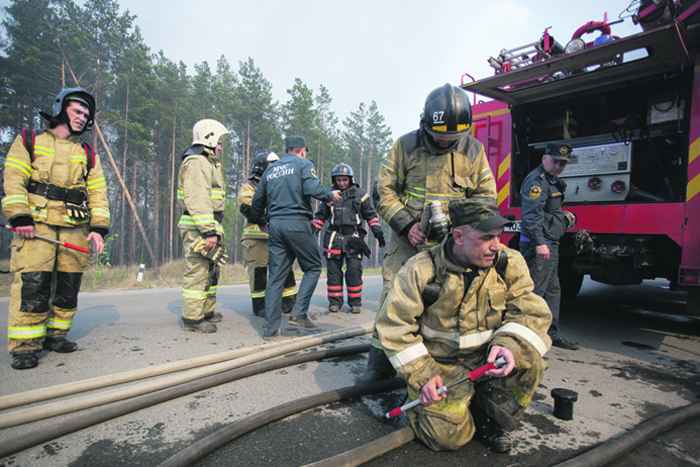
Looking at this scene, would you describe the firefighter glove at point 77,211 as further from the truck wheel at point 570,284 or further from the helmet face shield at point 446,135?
the truck wheel at point 570,284

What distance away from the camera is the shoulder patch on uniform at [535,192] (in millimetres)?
3805

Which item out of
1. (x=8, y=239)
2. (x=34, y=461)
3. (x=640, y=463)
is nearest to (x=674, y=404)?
(x=640, y=463)

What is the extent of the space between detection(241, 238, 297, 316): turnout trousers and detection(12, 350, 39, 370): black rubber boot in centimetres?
222

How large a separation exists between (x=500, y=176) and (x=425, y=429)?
387 cm

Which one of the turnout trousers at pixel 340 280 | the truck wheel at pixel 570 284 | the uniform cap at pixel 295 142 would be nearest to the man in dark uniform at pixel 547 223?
the turnout trousers at pixel 340 280

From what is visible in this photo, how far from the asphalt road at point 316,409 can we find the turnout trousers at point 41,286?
0.73 ft

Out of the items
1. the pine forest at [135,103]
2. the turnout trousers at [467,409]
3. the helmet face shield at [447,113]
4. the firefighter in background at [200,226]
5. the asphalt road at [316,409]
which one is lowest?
the asphalt road at [316,409]

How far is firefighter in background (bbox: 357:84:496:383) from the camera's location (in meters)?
2.57

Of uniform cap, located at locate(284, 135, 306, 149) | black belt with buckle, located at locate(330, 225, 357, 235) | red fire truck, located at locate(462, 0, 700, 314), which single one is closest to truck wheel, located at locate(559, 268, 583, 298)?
red fire truck, located at locate(462, 0, 700, 314)

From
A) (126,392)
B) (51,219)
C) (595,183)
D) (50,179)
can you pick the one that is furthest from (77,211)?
(595,183)

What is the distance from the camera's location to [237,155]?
3519 centimetres

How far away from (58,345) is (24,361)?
0.37 m

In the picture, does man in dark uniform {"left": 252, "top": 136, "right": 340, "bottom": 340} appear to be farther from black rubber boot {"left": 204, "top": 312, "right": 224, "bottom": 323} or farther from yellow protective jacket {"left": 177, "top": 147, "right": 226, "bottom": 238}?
black rubber boot {"left": 204, "top": 312, "right": 224, "bottom": 323}

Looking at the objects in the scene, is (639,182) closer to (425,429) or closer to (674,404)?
(674,404)
